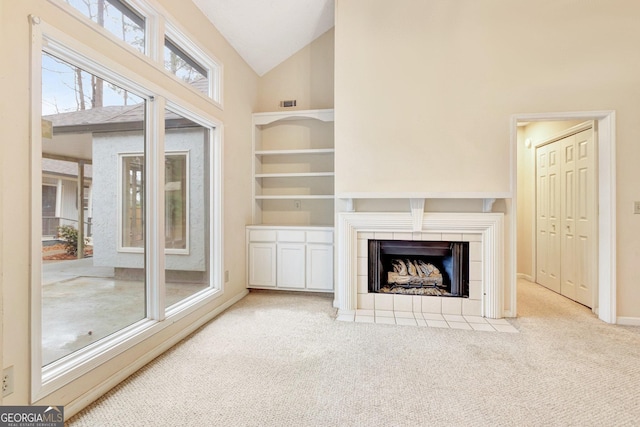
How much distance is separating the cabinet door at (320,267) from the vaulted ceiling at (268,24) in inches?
104

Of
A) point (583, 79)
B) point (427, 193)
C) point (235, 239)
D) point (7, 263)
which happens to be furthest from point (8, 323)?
point (583, 79)

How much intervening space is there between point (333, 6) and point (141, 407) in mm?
4239

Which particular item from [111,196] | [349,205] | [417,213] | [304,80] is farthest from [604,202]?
[111,196]

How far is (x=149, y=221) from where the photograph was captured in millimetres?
2324

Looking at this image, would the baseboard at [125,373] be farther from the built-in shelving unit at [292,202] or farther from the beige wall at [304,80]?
the beige wall at [304,80]

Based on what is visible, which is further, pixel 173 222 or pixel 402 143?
pixel 402 143

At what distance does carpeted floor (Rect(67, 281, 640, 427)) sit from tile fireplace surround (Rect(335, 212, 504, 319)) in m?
0.39

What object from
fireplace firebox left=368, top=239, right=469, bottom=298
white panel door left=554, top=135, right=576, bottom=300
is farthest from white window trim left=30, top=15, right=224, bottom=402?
white panel door left=554, top=135, right=576, bottom=300

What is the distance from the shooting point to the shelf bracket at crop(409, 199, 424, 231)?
312cm

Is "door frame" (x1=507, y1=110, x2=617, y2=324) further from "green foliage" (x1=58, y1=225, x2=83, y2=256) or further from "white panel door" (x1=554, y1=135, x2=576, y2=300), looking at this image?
"green foliage" (x1=58, y1=225, x2=83, y2=256)

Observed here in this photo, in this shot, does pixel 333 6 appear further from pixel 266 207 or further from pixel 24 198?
pixel 24 198

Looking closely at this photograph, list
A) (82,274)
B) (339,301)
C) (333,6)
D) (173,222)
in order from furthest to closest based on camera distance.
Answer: (333,6) < (339,301) < (173,222) < (82,274)

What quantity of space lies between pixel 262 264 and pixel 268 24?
9.70 feet

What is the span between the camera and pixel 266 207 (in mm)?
4461
